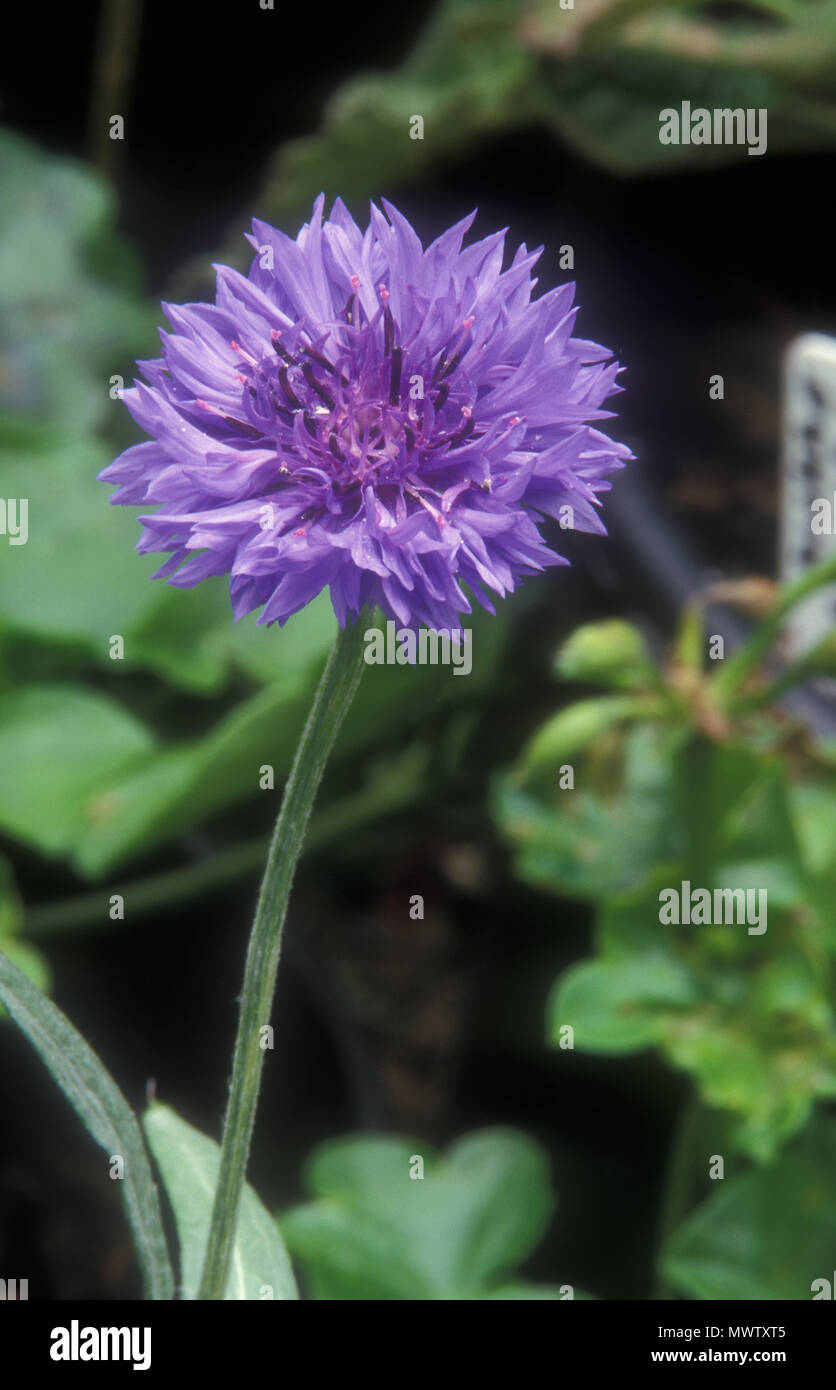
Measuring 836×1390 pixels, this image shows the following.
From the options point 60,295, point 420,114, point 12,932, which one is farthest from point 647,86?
point 12,932

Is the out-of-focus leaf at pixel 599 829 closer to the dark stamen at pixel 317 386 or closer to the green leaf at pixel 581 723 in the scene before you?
the green leaf at pixel 581 723

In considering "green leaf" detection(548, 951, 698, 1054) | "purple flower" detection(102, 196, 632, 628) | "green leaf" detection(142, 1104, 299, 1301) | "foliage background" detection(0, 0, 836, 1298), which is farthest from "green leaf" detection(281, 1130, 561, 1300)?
"purple flower" detection(102, 196, 632, 628)

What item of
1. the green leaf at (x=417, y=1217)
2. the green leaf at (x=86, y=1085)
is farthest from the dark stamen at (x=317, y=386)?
the green leaf at (x=417, y=1217)
